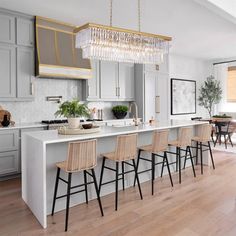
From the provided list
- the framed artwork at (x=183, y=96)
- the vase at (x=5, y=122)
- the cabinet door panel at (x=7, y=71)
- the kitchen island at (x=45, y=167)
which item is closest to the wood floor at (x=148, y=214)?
the kitchen island at (x=45, y=167)

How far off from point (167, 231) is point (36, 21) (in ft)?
13.7

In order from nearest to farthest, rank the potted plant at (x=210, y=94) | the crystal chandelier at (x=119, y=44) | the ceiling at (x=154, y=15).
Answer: the crystal chandelier at (x=119, y=44) → the ceiling at (x=154, y=15) → the potted plant at (x=210, y=94)

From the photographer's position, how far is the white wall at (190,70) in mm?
8164

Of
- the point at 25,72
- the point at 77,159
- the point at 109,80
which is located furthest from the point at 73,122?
the point at 109,80

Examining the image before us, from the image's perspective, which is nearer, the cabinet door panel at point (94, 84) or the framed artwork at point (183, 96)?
the cabinet door panel at point (94, 84)

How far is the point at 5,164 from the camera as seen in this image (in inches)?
160

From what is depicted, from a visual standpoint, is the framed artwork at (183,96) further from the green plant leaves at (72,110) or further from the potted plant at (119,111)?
the green plant leaves at (72,110)

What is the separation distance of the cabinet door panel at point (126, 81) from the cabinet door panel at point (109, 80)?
163 millimetres

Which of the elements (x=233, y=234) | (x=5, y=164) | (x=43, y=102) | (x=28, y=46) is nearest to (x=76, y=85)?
(x=43, y=102)

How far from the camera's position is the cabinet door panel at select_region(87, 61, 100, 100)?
5.46 m

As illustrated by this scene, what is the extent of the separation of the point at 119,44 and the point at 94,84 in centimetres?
227

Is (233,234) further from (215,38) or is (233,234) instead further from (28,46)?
(215,38)

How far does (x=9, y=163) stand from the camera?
4113 mm

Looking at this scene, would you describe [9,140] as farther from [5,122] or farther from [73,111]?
[73,111]
